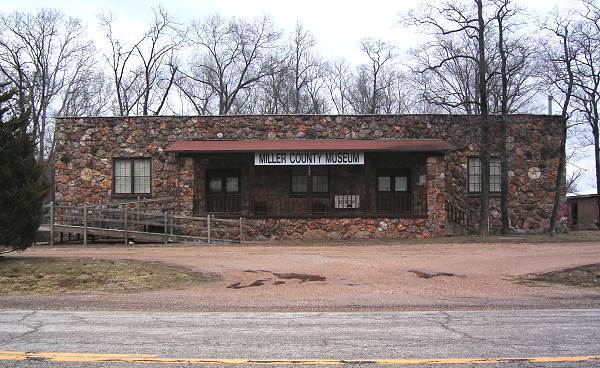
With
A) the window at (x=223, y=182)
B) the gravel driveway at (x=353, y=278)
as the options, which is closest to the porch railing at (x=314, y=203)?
the window at (x=223, y=182)

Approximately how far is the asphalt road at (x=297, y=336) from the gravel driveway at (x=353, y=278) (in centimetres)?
98

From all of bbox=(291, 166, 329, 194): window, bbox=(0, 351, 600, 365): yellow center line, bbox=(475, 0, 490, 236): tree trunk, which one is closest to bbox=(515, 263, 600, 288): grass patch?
bbox=(0, 351, 600, 365): yellow center line

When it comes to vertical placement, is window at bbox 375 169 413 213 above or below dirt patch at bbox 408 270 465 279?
above

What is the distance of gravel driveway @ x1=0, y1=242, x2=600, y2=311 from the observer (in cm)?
1080

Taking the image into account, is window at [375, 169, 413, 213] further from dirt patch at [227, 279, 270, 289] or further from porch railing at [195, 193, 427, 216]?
dirt patch at [227, 279, 270, 289]

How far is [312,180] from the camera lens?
26.0 metres

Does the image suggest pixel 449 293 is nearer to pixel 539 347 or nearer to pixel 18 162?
pixel 539 347

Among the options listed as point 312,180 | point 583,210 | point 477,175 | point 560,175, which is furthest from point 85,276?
point 583,210

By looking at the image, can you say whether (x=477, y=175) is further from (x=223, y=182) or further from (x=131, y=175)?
(x=131, y=175)

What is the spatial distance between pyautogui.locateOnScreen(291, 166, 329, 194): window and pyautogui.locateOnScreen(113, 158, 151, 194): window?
252 inches

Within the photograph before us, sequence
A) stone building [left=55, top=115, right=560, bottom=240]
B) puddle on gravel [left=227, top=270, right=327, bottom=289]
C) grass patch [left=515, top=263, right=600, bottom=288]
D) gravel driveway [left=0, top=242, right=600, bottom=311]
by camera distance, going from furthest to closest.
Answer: stone building [left=55, top=115, right=560, bottom=240] < grass patch [left=515, top=263, right=600, bottom=288] < puddle on gravel [left=227, top=270, right=327, bottom=289] < gravel driveway [left=0, top=242, right=600, bottom=311]

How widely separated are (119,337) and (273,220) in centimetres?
1678

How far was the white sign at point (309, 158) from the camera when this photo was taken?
24.0 metres

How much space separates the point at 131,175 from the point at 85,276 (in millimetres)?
13183
